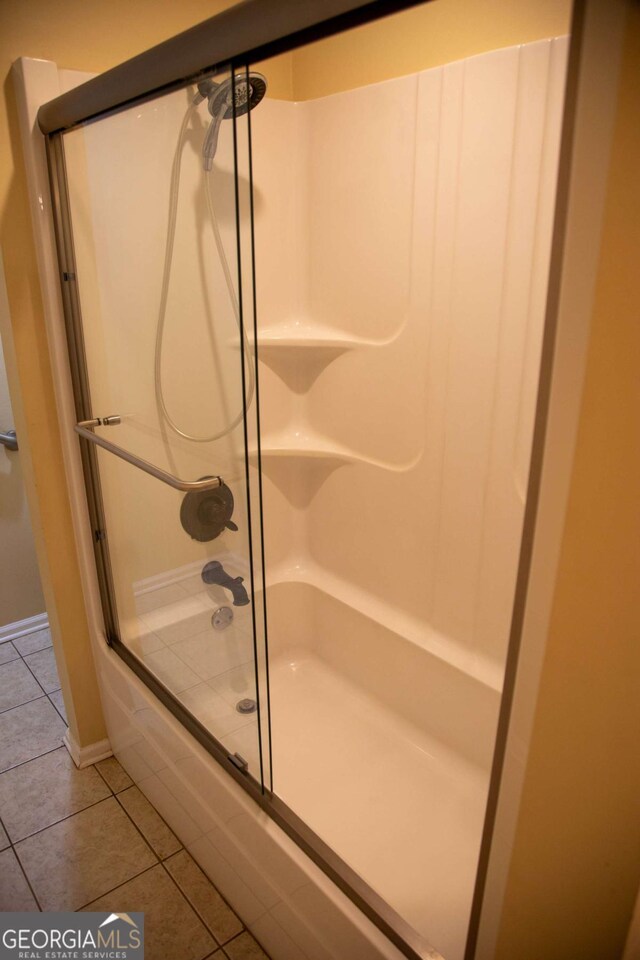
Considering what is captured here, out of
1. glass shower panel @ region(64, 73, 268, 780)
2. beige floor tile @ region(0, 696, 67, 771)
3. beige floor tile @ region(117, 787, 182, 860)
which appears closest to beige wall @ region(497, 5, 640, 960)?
glass shower panel @ region(64, 73, 268, 780)

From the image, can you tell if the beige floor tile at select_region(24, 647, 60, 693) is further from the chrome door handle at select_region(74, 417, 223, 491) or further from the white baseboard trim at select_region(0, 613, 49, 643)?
the chrome door handle at select_region(74, 417, 223, 491)

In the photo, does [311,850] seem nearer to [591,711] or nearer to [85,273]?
[591,711]

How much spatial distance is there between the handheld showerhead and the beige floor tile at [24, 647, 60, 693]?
2.11 m

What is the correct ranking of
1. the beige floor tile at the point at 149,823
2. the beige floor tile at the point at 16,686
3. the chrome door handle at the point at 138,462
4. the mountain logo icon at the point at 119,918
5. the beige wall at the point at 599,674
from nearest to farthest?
the beige wall at the point at 599,674
the chrome door handle at the point at 138,462
the mountain logo icon at the point at 119,918
the beige floor tile at the point at 149,823
the beige floor tile at the point at 16,686

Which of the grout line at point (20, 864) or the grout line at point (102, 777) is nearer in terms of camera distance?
the grout line at point (20, 864)

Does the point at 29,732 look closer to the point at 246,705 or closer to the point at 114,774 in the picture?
the point at 114,774

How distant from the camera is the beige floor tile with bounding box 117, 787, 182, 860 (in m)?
1.76

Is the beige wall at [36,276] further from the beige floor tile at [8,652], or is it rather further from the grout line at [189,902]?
the beige floor tile at [8,652]

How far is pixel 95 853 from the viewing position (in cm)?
173

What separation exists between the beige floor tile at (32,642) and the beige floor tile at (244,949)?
160cm

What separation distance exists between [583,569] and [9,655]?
260cm

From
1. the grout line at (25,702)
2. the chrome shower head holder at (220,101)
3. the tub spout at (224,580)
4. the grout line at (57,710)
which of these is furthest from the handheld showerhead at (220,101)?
the grout line at (25,702)

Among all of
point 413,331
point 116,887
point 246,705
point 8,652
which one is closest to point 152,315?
point 413,331

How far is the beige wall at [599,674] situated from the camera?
25.5 inches
